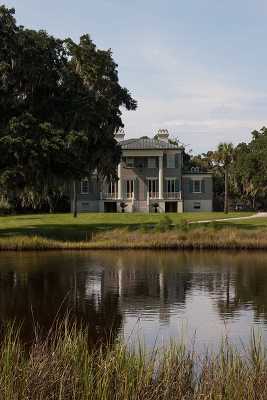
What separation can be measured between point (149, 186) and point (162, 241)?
3877 centimetres

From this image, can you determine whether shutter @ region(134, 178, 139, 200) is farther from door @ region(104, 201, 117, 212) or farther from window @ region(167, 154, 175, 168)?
window @ region(167, 154, 175, 168)

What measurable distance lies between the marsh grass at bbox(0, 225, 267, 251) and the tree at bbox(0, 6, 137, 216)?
3.84 meters

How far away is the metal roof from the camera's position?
3169 inches

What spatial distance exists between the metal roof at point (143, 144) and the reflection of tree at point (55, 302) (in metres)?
50.2

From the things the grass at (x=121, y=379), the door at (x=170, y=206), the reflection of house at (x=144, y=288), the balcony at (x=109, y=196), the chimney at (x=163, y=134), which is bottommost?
the reflection of house at (x=144, y=288)

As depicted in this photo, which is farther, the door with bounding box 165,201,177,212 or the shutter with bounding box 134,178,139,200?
the door with bounding box 165,201,177,212

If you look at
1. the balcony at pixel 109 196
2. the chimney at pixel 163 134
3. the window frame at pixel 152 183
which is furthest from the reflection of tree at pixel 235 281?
the chimney at pixel 163 134

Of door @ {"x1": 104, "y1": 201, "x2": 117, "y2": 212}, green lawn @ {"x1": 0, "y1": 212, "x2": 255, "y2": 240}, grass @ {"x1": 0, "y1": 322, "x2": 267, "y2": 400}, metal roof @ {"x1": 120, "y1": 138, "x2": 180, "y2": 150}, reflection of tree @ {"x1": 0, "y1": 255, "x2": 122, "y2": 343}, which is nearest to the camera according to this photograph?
grass @ {"x1": 0, "y1": 322, "x2": 267, "y2": 400}

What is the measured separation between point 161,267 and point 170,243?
30.9ft

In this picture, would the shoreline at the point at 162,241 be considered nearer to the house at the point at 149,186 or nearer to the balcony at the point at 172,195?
the house at the point at 149,186

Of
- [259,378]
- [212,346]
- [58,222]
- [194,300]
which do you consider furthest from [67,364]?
[58,222]

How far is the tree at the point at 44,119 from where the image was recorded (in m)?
42.1

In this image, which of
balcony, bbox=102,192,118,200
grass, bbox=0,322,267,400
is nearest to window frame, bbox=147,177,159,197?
balcony, bbox=102,192,118,200

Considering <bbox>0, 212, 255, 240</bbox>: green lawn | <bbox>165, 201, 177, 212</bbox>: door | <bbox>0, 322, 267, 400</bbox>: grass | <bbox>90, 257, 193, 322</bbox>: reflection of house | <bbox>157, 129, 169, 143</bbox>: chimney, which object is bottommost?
<bbox>90, 257, 193, 322</bbox>: reflection of house
